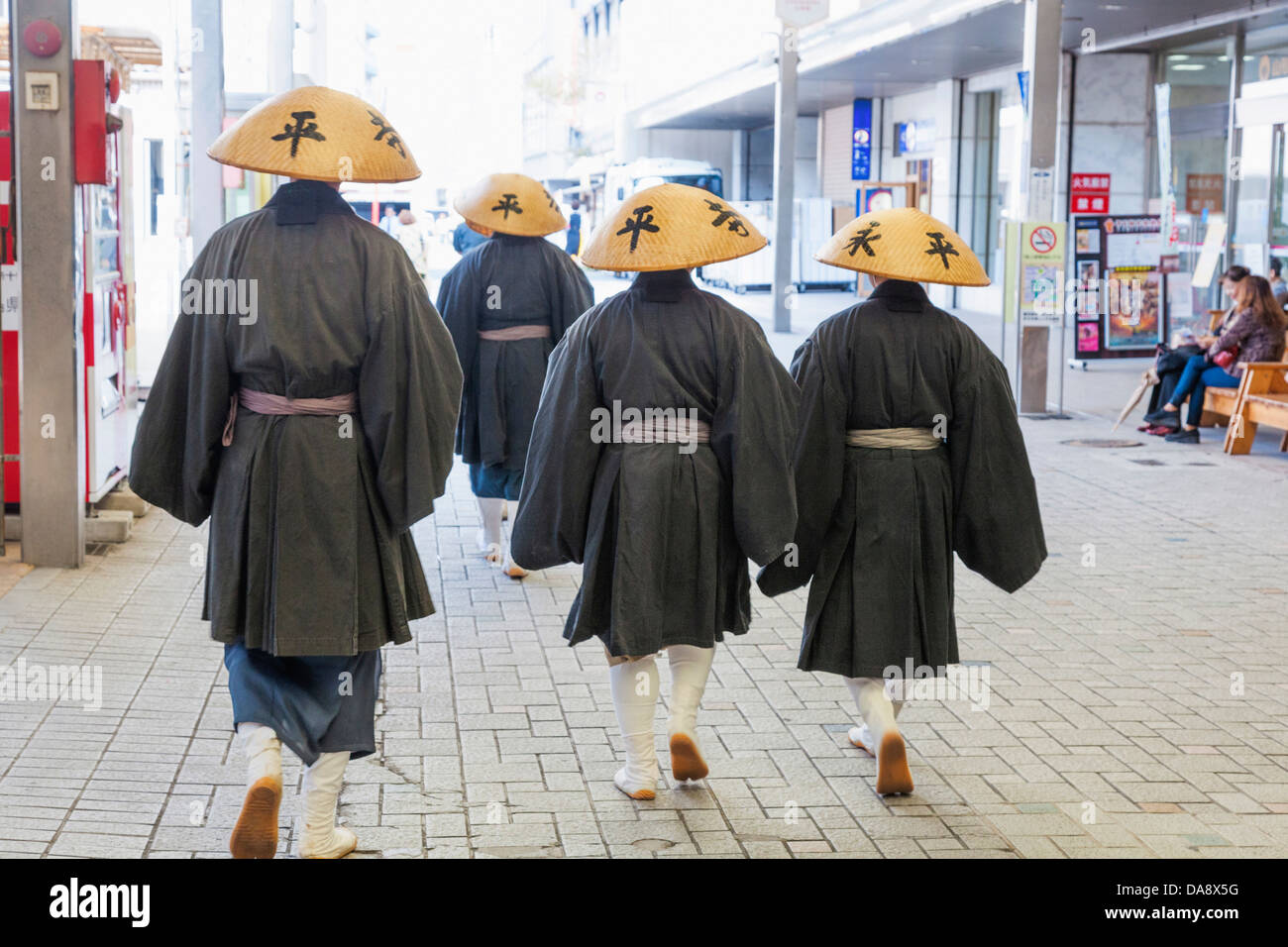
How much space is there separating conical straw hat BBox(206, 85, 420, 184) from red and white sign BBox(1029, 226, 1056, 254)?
9.65 m

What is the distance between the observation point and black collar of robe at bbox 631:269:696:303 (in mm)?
4156

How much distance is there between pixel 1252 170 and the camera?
52.4 ft

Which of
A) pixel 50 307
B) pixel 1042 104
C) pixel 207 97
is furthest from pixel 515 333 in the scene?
pixel 1042 104

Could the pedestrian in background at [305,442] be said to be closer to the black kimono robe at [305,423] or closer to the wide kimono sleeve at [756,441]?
the black kimono robe at [305,423]

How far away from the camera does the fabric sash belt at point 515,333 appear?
7.04 metres

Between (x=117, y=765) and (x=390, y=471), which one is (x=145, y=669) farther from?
(x=390, y=471)

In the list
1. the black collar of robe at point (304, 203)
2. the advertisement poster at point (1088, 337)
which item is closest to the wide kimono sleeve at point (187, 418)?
the black collar of robe at point (304, 203)

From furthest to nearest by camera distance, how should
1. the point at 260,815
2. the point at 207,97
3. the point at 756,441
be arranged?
the point at 207,97
the point at 756,441
the point at 260,815

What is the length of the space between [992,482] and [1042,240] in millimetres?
8887

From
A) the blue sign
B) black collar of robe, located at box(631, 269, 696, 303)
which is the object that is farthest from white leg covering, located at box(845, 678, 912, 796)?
the blue sign

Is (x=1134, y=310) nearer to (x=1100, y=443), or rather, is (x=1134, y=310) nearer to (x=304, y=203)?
(x=1100, y=443)

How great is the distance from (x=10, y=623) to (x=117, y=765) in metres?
1.80

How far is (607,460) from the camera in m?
4.19

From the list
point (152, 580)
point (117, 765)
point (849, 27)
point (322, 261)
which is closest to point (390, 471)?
point (322, 261)
